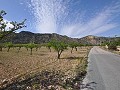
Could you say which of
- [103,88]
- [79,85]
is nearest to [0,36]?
[79,85]

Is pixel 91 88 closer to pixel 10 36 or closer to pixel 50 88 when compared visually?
pixel 50 88

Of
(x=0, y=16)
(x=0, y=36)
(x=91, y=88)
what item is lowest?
(x=91, y=88)

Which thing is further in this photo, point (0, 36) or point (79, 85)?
point (0, 36)

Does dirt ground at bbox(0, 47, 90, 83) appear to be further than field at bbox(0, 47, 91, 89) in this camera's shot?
Yes

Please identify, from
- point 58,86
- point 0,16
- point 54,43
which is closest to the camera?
point 58,86

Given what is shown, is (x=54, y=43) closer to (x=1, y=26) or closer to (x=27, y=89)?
(x=1, y=26)

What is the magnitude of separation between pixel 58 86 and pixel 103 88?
264 cm

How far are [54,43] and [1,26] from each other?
37743 millimetres

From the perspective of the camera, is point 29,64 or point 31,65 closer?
point 31,65

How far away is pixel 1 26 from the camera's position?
16141mm

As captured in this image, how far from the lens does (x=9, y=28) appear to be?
1681 centimetres

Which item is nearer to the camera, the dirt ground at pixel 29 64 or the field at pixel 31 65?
the field at pixel 31 65

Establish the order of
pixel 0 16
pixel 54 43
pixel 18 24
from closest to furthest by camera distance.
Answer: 1. pixel 0 16
2. pixel 18 24
3. pixel 54 43

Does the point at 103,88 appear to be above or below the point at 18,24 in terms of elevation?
below
